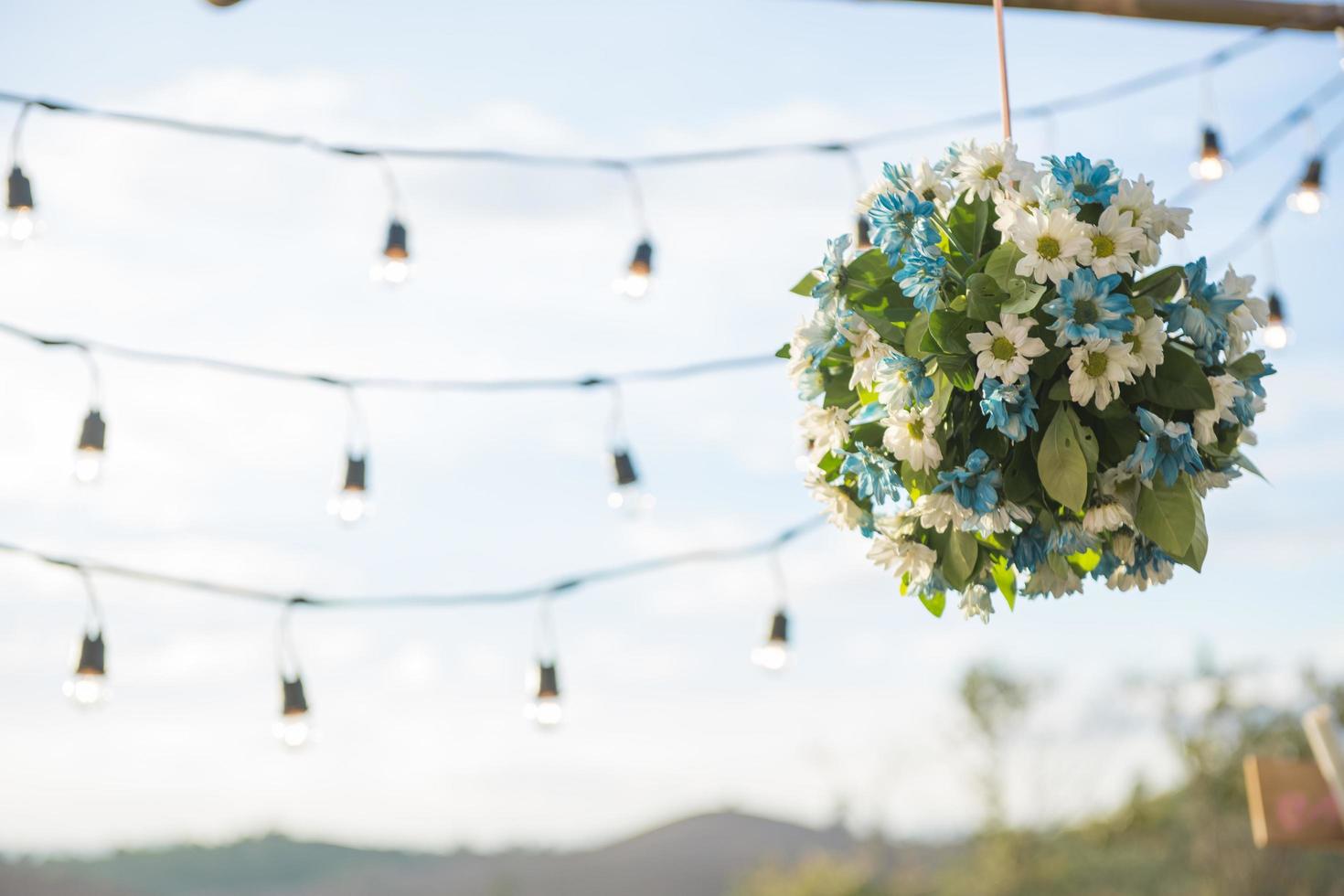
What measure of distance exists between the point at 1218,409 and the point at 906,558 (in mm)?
296

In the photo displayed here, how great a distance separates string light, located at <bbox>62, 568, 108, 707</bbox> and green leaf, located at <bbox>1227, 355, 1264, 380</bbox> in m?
2.08

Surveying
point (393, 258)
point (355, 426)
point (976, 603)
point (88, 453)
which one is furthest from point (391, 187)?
point (976, 603)

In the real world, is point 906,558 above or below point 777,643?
below

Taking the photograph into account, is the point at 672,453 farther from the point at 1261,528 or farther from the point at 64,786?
the point at 64,786

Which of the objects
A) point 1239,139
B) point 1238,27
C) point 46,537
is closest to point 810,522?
point 1238,27

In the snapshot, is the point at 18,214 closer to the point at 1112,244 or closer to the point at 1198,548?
the point at 1112,244

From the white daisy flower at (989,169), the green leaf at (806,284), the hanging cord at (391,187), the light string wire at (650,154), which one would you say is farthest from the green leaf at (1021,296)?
the hanging cord at (391,187)

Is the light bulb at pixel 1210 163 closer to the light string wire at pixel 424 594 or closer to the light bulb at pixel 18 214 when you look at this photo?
the light string wire at pixel 424 594

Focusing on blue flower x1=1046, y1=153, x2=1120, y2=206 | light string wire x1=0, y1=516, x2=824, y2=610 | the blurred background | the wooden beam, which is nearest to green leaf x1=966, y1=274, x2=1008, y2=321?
blue flower x1=1046, y1=153, x2=1120, y2=206

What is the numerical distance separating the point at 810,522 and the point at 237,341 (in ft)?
19.4

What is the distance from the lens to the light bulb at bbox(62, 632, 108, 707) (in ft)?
7.64

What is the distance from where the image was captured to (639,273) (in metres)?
2.75

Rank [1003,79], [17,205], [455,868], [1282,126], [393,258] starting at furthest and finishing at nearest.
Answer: [455,868]
[1282,126]
[393,258]
[17,205]
[1003,79]

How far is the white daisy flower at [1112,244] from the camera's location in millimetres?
1023
